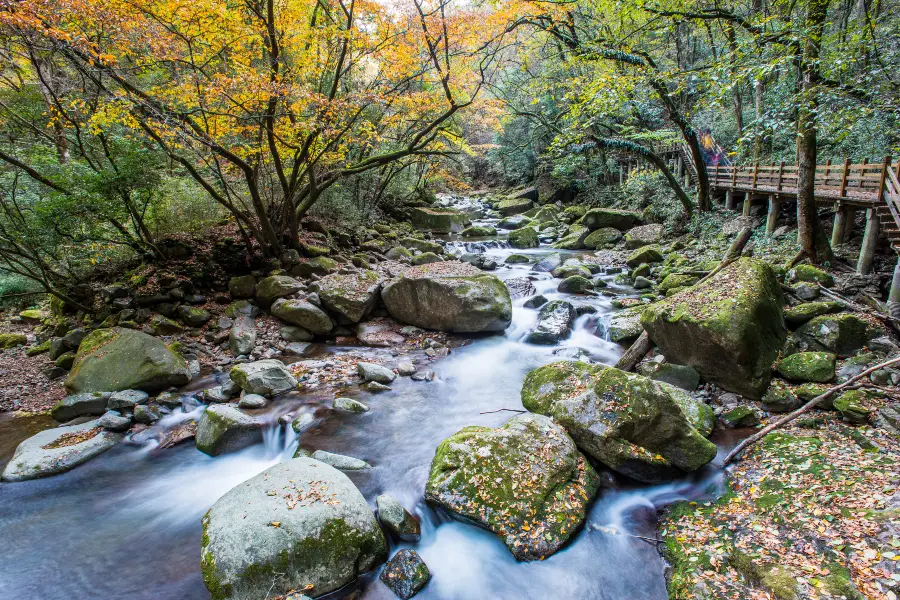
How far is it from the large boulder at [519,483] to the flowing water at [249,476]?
0.21m

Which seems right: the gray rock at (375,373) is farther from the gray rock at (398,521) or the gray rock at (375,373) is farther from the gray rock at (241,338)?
the gray rock at (398,521)

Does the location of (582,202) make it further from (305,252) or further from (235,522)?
(235,522)

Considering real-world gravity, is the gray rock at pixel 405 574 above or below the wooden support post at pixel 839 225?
below

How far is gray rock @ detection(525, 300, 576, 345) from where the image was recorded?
9.08 m

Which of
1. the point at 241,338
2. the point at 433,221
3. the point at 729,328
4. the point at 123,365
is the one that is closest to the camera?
the point at 729,328

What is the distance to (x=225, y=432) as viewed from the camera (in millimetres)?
5672

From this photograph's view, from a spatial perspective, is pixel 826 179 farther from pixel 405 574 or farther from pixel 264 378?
pixel 264 378

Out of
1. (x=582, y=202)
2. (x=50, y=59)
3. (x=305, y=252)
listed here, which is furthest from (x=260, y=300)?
(x=582, y=202)

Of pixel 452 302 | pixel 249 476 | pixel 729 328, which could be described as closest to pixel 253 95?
pixel 452 302

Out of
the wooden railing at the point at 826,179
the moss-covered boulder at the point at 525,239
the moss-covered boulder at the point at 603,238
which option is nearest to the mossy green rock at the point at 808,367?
the wooden railing at the point at 826,179

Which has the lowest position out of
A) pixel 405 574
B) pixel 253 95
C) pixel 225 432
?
pixel 405 574

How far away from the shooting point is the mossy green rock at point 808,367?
19.7 ft

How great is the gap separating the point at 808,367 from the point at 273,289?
10.4 meters

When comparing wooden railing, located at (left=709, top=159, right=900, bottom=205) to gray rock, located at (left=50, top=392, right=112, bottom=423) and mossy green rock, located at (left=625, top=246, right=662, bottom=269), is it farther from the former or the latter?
gray rock, located at (left=50, top=392, right=112, bottom=423)
